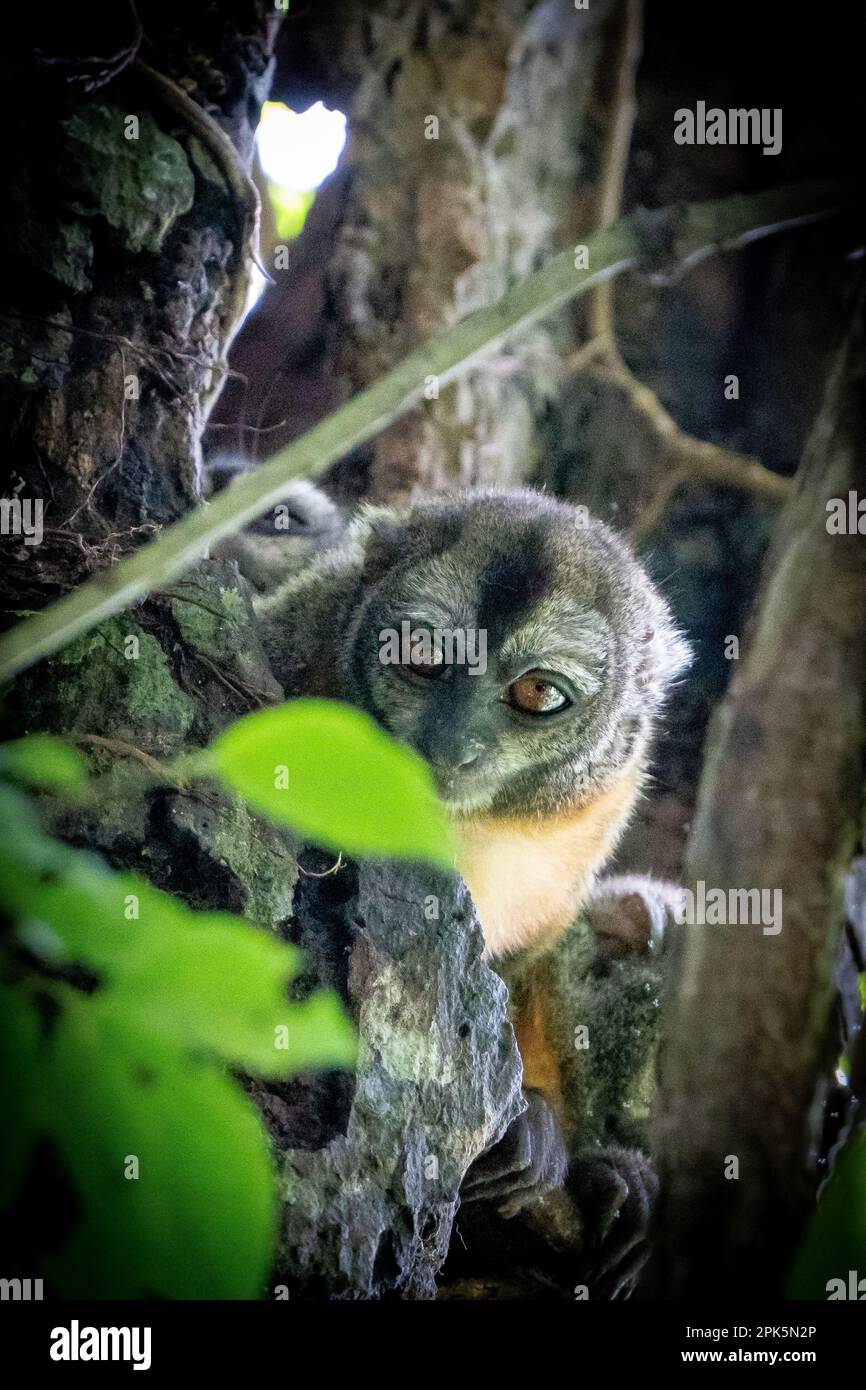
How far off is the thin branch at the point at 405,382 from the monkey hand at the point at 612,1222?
1.51m

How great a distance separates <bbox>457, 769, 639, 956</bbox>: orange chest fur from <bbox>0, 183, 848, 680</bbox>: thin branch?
2.95 ft

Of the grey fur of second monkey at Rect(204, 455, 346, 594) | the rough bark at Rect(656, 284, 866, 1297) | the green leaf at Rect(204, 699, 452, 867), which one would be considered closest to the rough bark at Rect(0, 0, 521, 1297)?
the rough bark at Rect(656, 284, 866, 1297)

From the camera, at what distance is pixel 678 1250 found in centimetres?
152

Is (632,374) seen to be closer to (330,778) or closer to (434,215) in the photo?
(434,215)

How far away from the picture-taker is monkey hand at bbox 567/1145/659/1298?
2.42 m

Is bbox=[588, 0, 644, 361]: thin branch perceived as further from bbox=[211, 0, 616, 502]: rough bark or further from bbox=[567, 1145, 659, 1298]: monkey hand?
bbox=[567, 1145, 659, 1298]: monkey hand

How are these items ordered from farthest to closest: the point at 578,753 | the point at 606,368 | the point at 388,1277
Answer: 1. the point at 606,368
2. the point at 578,753
3. the point at 388,1277

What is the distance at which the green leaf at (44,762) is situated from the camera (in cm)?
154

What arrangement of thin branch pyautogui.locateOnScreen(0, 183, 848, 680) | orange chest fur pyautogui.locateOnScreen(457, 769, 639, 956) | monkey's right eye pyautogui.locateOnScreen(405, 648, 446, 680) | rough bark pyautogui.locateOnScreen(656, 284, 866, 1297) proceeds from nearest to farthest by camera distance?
rough bark pyautogui.locateOnScreen(656, 284, 866, 1297)
thin branch pyautogui.locateOnScreen(0, 183, 848, 680)
monkey's right eye pyautogui.locateOnScreen(405, 648, 446, 680)
orange chest fur pyautogui.locateOnScreen(457, 769, 639, 956)

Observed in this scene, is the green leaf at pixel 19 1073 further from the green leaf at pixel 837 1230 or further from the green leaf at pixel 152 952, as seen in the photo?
the green leaf at pixel 837 1230

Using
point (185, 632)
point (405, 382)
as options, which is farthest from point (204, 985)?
point (405, 382)
